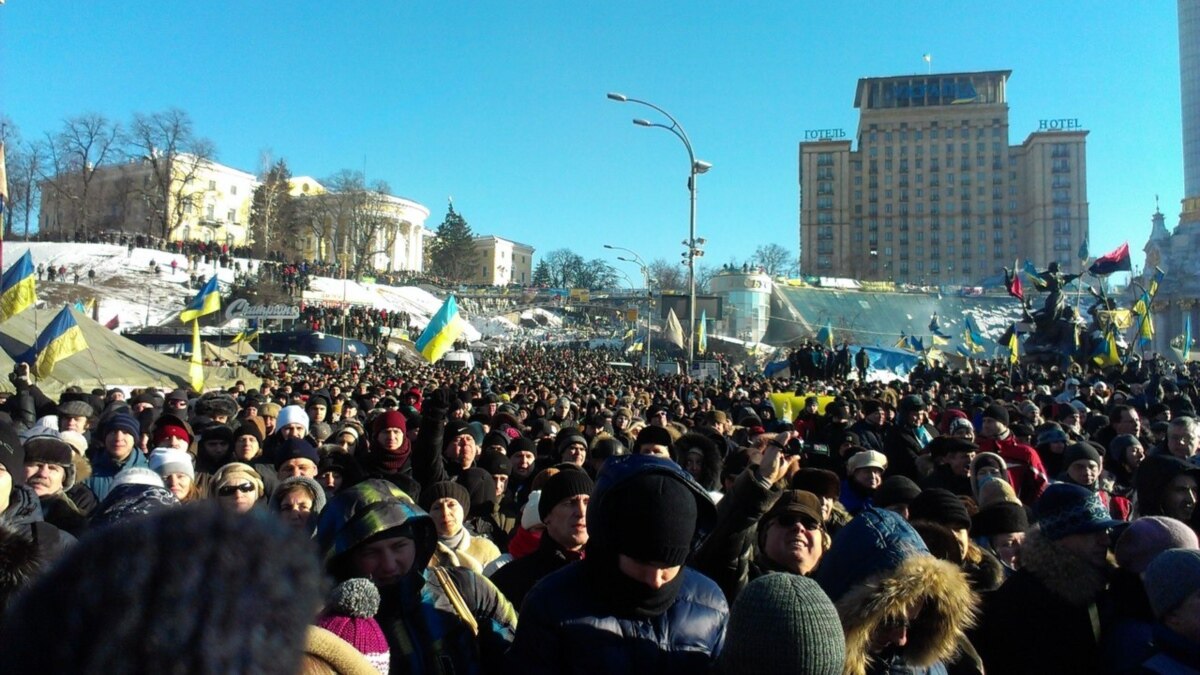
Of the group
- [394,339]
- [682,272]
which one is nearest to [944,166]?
[682,272]

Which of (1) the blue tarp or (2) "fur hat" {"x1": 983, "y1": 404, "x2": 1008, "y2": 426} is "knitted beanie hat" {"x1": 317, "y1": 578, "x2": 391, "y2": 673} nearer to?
(2) "fur hat" {"x1": 983, "y1": 404, "x2": 1008, "y2": 426}

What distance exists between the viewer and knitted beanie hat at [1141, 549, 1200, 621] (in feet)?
8.02

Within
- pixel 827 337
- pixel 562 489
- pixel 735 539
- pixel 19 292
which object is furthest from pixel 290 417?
pixel 827 337

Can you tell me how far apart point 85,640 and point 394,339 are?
40.3m

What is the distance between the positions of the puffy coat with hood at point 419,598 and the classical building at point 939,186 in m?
122

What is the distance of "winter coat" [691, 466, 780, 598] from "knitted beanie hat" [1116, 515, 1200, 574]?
1383 mm

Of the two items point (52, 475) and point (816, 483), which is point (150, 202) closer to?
point (52, 475)

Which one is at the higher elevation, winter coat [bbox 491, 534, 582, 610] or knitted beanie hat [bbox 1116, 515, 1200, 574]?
knitted beanie hat [bbox 1116, 515, 1200, 574]

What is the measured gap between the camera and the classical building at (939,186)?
376 ft

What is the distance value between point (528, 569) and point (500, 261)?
13732 cm

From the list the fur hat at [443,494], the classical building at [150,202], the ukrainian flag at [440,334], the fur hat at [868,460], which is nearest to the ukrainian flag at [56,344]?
the ukrainian flag at [440,334]

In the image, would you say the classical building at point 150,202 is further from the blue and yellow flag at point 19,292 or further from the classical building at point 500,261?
the blue and yellow flag at point 19,292

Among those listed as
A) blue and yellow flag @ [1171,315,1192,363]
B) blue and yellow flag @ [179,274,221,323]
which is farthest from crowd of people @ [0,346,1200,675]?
blue and yellow flag @ [1171,315,1192,363]

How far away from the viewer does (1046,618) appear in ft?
9.38
